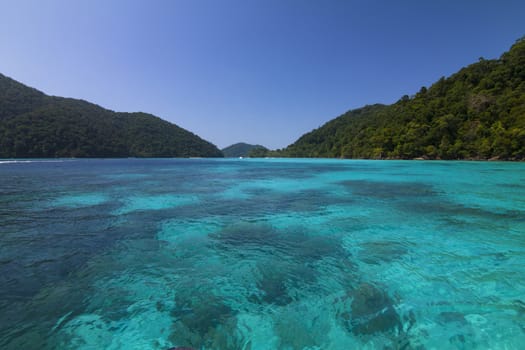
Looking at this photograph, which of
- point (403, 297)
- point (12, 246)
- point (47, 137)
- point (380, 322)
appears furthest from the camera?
point (47, 137)

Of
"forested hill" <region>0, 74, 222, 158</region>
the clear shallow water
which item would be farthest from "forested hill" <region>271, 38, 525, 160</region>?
"forested hill" <region>0, 74, 222, 158</region>

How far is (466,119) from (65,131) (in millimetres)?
132811

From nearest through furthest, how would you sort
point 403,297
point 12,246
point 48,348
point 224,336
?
point 48,348
point 224,336
point 403,297
point 12,246

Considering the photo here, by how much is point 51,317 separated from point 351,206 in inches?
375

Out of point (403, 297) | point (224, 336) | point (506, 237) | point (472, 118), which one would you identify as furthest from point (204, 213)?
point (472, 118)

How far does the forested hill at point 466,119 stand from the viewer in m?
43.4

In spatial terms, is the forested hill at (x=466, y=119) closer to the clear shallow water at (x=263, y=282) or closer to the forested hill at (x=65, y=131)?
the clear shallow water at (x=263, y=282)

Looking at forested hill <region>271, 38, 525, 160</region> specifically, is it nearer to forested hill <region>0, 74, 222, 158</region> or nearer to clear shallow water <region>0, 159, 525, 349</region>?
clear shallow water <region>0, 159, 525, 349</region>

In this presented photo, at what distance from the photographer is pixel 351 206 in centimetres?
959

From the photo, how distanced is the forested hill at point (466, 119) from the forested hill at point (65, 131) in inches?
4427

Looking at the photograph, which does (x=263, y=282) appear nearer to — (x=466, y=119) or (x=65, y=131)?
(x=466, y=119)

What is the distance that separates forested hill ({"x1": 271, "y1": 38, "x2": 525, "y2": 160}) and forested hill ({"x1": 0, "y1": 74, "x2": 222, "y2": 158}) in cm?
11244

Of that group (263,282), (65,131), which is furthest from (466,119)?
(65,131)

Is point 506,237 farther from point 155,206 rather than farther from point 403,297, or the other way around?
point 155,206
